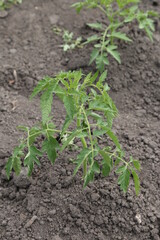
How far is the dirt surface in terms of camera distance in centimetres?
287

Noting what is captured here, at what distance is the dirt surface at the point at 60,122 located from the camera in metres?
2.87

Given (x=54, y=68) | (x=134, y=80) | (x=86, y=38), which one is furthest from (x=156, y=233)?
(x=86, y=38)

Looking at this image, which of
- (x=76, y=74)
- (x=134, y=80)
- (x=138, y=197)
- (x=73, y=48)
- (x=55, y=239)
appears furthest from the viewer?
(x=73, y=48)

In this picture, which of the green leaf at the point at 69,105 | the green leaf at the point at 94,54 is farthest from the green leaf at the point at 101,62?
the green leaf at the point at 69,105

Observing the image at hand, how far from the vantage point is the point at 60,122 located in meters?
3.52

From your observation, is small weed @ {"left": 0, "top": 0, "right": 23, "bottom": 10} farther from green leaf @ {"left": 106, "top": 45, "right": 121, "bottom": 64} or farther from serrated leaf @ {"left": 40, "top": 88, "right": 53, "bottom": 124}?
serrated leaf @ {"left": 40, "top": 88, "right": 53, "bottom": 124}

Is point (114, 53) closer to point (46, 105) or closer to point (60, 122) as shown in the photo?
point (60, 122)

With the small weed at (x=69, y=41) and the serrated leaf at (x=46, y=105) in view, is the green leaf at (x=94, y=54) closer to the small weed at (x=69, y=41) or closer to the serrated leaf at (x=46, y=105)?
the small weed at (x=69, y=41)

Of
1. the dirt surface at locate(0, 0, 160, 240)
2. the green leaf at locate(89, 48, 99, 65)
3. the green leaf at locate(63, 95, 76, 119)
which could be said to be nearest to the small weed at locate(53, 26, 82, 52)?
the dirt surface at locate(0, 0, 160, 240)

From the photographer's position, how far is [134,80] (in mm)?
3967

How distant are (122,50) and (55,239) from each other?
6.92 feet

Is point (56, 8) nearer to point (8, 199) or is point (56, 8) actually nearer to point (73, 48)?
point (73, 48)

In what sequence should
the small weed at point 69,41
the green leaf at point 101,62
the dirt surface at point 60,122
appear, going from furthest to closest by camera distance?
the small weed at point 69,41
the green leaf at point 101,62
the dirt surface at point 60,122

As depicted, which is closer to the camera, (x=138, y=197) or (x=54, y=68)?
(x=138, y=197)
